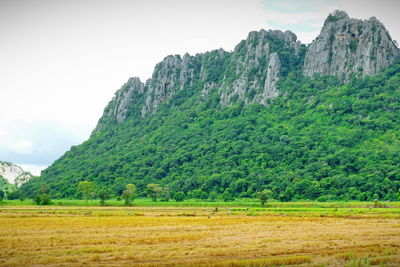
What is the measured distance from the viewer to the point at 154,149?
509ft

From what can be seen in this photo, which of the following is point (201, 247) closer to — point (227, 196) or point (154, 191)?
point (227, 196)

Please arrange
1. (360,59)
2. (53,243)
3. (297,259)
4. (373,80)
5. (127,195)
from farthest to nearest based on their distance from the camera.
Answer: (360,59), (373,80), (127,195), (53,243), (297,259)

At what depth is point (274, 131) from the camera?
136m

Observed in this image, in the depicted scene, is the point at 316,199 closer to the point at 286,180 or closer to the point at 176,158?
the point at 286,180

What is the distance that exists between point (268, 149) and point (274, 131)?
36.6ft

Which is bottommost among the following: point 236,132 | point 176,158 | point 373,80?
point 176,158

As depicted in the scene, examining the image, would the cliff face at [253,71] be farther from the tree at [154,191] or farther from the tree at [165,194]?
the tree at [154,191]

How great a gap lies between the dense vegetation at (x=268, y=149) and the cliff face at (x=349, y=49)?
607 cm

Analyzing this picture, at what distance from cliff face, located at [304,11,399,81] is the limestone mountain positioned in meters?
0.41

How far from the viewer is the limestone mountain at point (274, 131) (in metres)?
107

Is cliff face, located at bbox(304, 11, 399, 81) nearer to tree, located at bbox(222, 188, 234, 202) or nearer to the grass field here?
tree, located at bbox(222, 188, 234, 202)

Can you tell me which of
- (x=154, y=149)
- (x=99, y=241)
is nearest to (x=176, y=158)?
(x=154, y=149)

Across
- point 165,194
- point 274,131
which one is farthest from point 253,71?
point 165,194

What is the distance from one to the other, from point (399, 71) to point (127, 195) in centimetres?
10473
